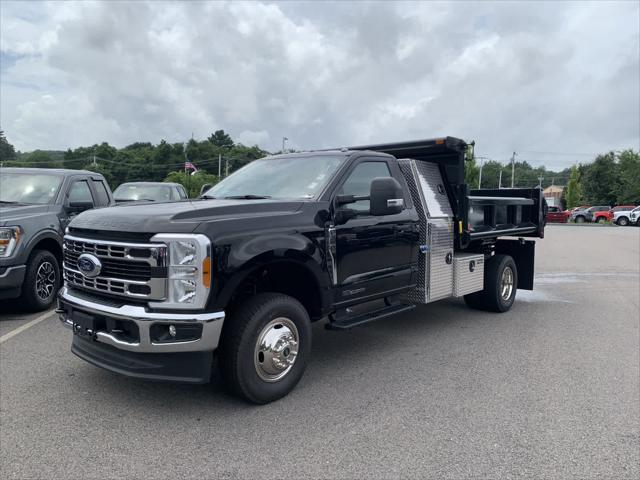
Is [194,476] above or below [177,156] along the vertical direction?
below

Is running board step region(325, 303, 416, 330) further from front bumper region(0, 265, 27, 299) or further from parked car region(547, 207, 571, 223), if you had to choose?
parked car region(547, 207, 571, 223)

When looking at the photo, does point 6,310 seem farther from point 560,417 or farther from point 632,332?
point 632,332

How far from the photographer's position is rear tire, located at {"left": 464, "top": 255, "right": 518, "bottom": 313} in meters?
7.30

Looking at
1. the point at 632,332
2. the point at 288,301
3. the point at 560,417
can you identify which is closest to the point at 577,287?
the point at 632,332

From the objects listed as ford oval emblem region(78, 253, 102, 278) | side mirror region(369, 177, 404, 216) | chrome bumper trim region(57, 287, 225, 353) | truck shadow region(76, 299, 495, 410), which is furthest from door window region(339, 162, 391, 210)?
ford oval emblem region(78, 253, 102, 278)

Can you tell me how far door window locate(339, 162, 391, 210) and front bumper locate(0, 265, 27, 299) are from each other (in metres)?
4.33

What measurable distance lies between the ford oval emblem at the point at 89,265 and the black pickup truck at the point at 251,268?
13mm

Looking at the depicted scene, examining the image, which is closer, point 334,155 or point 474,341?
point 334,155

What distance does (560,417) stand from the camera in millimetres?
3816

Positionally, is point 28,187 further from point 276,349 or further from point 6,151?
point 6,151

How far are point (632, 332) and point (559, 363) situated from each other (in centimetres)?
205

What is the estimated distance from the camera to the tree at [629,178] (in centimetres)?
5494

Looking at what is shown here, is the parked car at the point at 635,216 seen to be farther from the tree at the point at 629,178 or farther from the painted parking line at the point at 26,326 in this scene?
the painted parking line at the point at 26,326

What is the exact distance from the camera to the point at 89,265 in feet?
12.6
